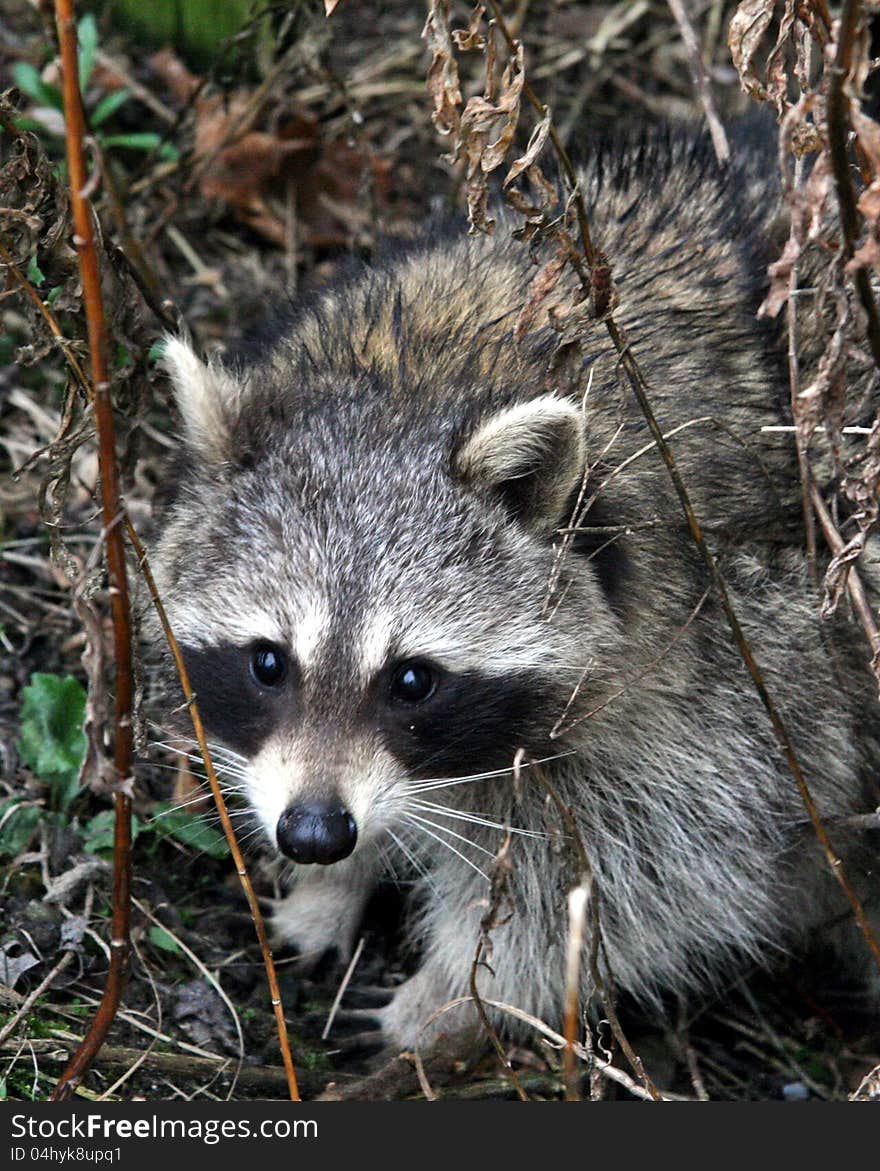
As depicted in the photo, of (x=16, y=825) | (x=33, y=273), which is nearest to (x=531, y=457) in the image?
(x=33, y=273)

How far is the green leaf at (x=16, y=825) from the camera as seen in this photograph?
482 cm

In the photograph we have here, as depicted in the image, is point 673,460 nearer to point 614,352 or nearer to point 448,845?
point 614,352

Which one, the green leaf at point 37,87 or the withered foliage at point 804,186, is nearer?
the withered foliage at point 804,186

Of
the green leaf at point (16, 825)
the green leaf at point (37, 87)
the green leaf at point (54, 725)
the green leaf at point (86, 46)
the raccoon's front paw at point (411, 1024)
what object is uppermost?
the green leaf at point (86, 46)

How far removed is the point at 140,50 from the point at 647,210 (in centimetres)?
343

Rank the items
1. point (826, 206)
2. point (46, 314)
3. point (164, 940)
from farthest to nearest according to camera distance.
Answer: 1. point (164, 940)
2. point (46, 314)
3. point (826, 206)

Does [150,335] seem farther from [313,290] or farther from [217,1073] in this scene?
[217,1073]

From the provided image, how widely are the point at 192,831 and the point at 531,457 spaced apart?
1899 mm

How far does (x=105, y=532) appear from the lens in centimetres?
342

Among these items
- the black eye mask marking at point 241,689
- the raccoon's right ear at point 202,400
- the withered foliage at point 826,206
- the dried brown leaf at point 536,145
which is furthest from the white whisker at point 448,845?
the dried brown leaf at point 536,145

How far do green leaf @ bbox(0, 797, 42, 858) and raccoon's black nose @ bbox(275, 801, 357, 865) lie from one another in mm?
1444

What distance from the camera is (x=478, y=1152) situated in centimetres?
381

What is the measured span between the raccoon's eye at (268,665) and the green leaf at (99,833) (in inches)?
42.7

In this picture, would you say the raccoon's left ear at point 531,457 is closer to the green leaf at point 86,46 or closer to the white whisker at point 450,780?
the white whisker at point 450,780
